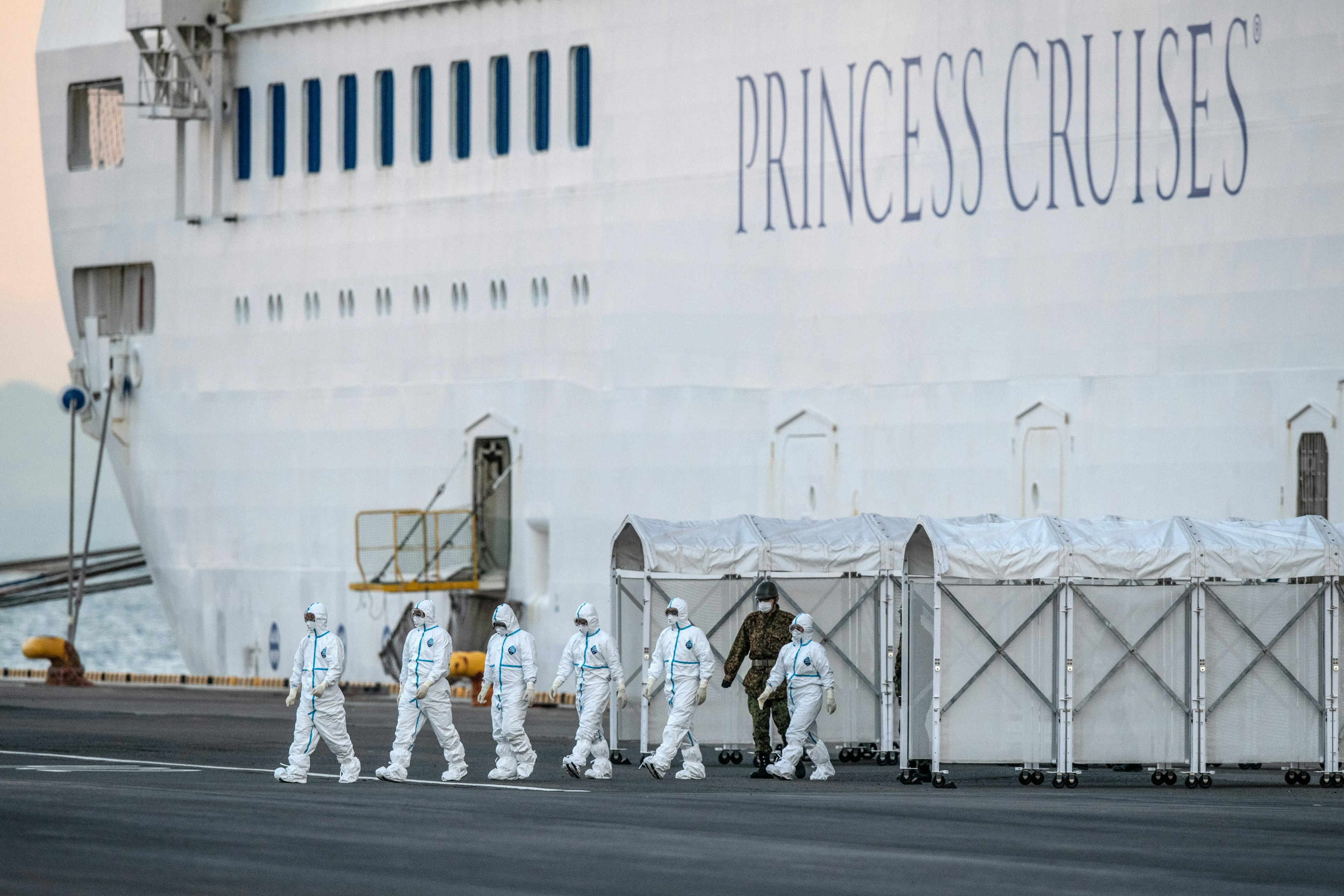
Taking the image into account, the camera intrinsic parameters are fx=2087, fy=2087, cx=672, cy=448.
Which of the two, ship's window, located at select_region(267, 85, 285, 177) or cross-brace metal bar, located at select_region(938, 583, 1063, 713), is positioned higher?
ship's window, located at select_region(267, 85, 285, 177)

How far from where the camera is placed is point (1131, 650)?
63.8ft

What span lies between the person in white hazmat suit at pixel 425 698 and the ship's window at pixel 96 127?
23345 mm

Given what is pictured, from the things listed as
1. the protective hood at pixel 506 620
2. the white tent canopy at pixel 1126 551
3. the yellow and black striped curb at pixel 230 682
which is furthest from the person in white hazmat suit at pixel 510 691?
the yellow and black striped curb at pixel 230 682

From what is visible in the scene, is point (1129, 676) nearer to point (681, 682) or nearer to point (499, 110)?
point (681, 682)

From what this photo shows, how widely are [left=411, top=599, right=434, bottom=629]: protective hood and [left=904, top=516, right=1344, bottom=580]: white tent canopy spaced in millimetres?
4578

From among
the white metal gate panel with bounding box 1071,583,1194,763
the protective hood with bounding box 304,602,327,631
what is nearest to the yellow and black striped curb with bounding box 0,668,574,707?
the protective hood with bounding box 304,602,327,631

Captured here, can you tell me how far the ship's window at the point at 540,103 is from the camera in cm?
3478

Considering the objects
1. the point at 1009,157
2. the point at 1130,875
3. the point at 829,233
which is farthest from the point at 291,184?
the point at 1130,875

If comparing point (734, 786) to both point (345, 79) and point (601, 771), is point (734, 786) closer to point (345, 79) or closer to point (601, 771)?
point (601, 771)

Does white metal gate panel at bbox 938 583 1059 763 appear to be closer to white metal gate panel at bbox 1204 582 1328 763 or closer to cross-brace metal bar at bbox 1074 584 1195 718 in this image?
cross-brace metal bar at bbox 1074 584 1195 718

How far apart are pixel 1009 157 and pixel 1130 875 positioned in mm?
19020

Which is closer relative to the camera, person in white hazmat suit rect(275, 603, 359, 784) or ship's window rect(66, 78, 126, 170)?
person in white hazmat suit rect(275, 603, 359, 784)

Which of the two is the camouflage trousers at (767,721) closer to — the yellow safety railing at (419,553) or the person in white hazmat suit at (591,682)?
the person in white hazmat suit at (591,682)

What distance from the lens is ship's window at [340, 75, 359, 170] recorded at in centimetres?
3678
